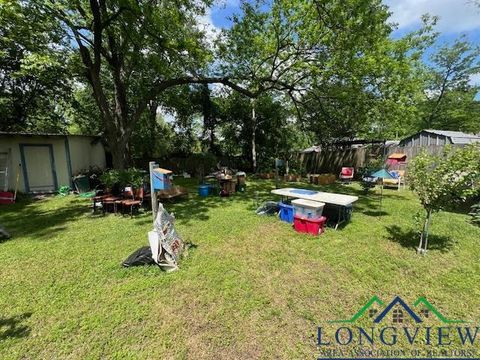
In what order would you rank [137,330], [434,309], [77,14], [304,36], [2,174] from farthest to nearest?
[2,174], [304,36], [77,14], [434,309], [137,330]

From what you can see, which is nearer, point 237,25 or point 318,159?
point 237,25

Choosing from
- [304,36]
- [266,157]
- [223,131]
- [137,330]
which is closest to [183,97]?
[223,131]

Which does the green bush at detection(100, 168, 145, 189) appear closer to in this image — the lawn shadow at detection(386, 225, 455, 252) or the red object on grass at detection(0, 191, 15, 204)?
the red object on grass at detection(0, 191, 15, 204)

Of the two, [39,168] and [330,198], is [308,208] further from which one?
[39,168]

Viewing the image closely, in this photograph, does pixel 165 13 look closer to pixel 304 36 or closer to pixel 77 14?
pixel 77 14

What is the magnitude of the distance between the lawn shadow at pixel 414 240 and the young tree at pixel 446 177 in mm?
362

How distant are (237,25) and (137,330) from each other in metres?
9.20

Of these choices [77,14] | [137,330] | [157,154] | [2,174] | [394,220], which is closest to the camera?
[137,330]

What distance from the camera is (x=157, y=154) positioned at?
16.1 metres

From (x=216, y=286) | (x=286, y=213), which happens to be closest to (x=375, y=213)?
(x=286, y=213)

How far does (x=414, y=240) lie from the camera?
4488 millimetres

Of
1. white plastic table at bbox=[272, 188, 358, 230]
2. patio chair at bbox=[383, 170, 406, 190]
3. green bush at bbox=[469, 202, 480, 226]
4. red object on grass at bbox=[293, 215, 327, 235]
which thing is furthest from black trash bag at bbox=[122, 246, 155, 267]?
patio chair at bbox=[383, 170, 406, 190]

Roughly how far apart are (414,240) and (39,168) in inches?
477

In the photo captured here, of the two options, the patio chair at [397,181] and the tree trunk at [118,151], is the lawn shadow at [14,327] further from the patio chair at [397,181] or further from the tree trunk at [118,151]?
the patio chair at [397,181]
